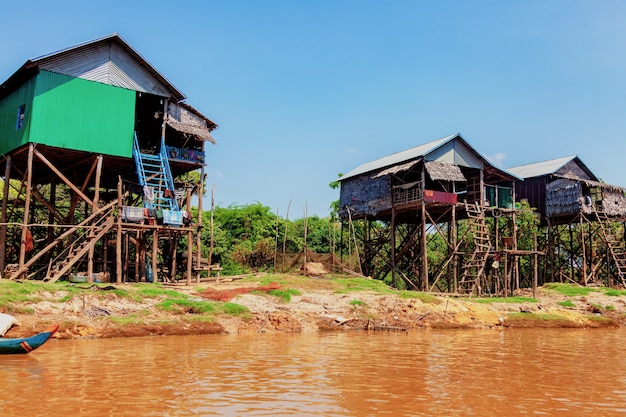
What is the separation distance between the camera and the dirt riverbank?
52.5ft

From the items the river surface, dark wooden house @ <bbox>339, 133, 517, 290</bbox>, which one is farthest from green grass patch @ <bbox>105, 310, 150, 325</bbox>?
dark wooden house @ <bbox>339, 133, 517, 290</bbox>

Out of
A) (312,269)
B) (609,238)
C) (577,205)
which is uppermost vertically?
(577,205)

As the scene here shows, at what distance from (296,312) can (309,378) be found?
29.4 feet

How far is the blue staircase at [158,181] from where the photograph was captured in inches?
941

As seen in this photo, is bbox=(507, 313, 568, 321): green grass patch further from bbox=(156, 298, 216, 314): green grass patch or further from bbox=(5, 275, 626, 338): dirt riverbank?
bbox=(156, 298, 216, 314): green grass patch

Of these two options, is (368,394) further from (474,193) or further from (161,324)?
(474,193)

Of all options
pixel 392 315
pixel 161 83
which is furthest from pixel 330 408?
pixel 161 83

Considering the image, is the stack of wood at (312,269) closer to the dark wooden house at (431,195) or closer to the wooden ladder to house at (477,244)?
the dark wooden house at (431,195)

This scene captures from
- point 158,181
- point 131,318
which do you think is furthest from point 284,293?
point 158,181

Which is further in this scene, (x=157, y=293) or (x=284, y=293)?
(x=284, y=293)

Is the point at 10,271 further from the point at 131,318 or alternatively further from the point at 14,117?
the point at 131,318

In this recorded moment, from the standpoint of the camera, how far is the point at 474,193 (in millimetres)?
31203

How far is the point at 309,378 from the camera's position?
1027 cm

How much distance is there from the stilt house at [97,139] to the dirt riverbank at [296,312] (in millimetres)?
3364
